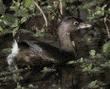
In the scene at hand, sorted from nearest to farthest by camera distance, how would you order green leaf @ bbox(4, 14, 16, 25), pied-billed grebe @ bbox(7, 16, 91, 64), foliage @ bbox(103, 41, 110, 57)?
pied-billed grebe @ bbox(7, 16, 91, 64), foliage @ bbox(103, 41, 110, 57), green leaf @ bbox(4, 14, 16, 25)

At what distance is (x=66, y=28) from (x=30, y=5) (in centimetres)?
161

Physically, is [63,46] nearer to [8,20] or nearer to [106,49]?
[106,49]

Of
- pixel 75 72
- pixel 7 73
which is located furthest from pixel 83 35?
pixel 7 73

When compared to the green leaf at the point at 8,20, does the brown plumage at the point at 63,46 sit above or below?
below

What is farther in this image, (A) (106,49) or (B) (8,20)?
(B) (8,20)

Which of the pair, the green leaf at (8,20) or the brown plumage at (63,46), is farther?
the green leaf at (8,20)

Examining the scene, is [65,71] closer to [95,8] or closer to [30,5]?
[95,8]

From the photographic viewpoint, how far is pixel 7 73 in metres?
2.70

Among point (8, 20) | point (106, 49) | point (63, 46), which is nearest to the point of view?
point (106, 49)

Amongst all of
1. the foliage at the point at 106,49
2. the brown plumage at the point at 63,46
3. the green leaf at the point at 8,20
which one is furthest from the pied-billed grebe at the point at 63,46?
the green leaf at the point at 8,20

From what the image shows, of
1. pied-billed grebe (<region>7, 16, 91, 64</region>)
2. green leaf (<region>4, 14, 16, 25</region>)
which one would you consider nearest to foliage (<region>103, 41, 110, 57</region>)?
pied-billed grebe (<region>7, 16, 91, 64</region>)

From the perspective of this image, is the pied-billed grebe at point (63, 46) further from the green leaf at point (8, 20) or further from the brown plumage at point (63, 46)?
the green leaf at point (8, 20)

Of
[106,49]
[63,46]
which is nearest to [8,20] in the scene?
[63,46]

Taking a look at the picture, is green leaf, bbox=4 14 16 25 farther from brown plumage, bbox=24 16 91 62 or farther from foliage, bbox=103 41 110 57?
foliage, bbox=103 41 110 57
